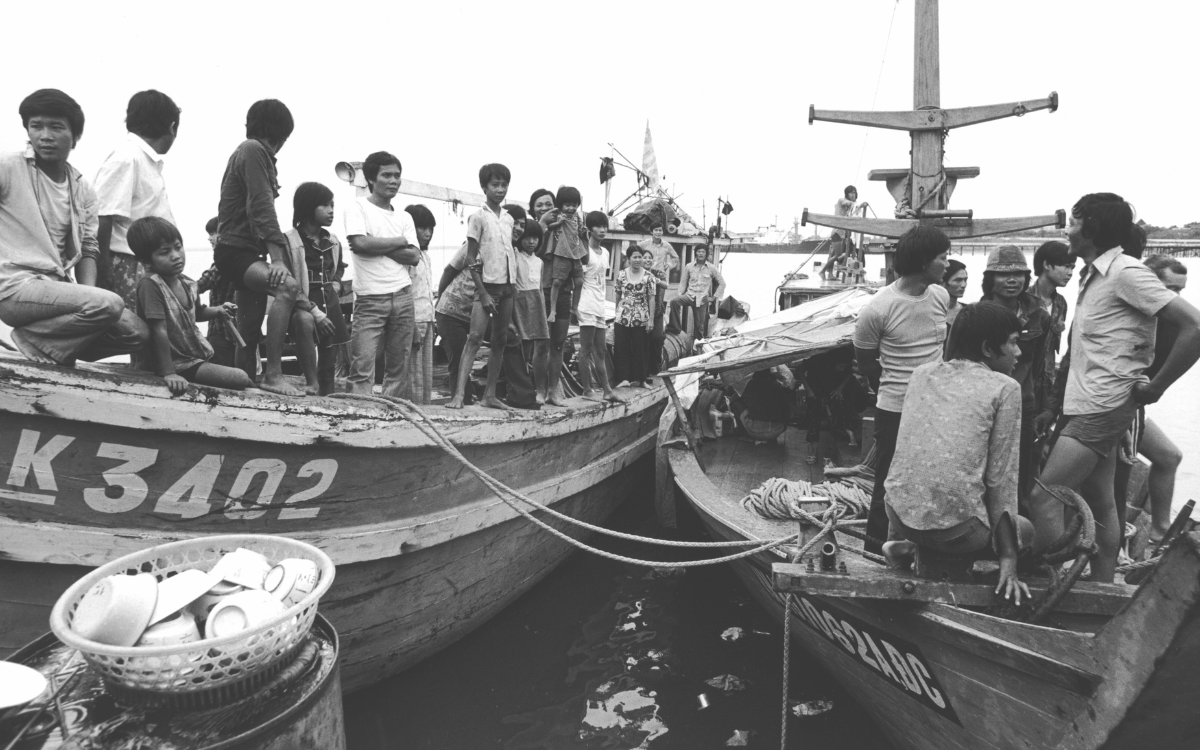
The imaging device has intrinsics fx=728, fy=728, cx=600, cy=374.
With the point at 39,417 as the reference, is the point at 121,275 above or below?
above

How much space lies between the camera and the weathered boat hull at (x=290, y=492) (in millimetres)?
2680

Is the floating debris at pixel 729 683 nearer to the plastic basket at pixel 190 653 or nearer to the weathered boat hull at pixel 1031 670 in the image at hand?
the weathered boat hull at pixel 1031 670

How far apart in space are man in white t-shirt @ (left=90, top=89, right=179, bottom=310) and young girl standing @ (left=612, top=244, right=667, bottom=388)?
13.5ft

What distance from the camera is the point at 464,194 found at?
1047cm

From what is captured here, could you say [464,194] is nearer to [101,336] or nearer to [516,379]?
[516,379]

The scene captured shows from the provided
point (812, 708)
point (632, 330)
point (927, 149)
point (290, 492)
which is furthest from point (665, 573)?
point (927, 149)

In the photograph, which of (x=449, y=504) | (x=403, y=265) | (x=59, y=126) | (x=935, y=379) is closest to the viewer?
(x=935, y=379)

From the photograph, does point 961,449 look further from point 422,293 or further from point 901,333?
point 422,293

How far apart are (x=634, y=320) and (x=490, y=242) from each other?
2.45 metres

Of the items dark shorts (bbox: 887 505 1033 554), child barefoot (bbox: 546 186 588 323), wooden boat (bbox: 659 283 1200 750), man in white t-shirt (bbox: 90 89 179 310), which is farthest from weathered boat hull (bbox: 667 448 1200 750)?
man in white t-shirt (bbox: 90 89 179 310)

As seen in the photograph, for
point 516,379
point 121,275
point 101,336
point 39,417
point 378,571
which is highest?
point 121,275

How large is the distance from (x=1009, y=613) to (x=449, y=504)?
2.70m

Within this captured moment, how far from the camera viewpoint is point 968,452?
8.75 feet

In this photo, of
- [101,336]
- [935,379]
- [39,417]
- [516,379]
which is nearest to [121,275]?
[101,336]
